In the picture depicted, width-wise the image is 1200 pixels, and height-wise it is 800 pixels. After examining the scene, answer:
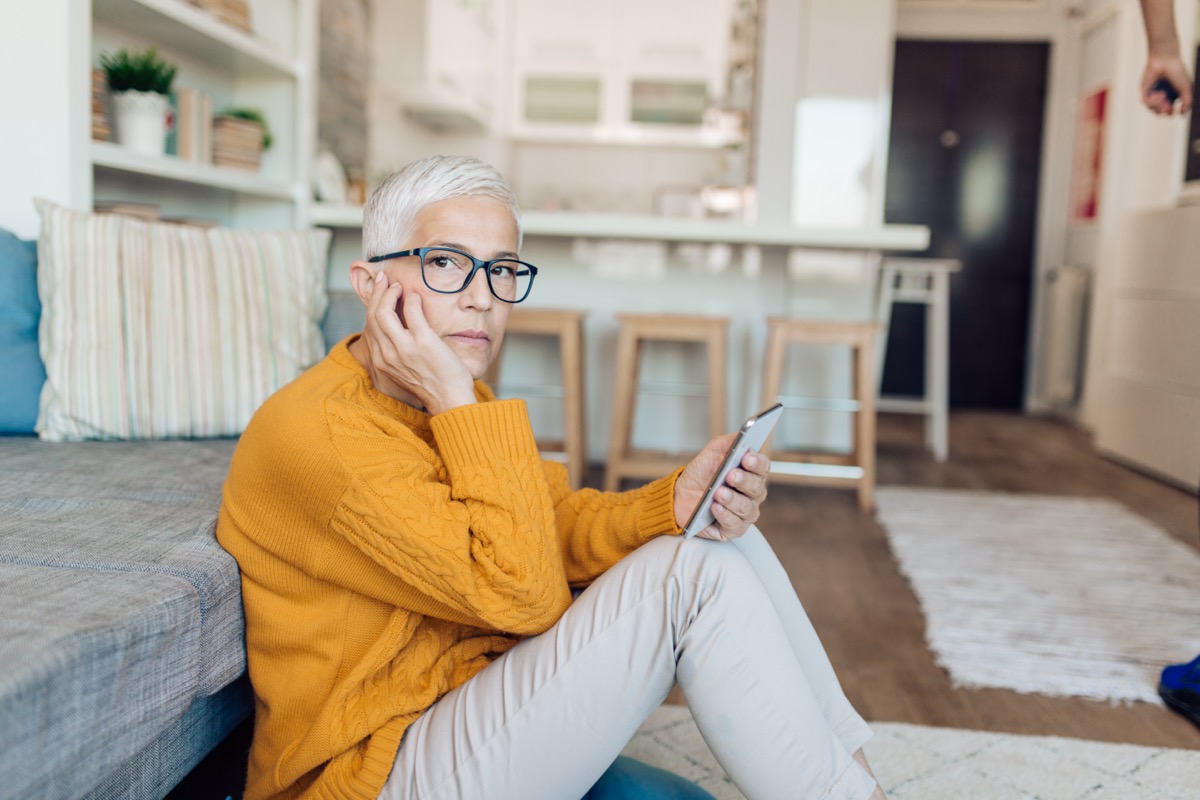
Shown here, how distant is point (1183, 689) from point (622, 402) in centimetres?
187

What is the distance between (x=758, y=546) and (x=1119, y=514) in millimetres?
2797

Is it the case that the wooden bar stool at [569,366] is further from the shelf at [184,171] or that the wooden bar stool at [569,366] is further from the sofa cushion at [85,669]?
the sofa cushion at [85,669]

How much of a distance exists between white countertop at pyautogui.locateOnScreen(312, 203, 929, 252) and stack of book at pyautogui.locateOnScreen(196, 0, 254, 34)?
638 millimetres

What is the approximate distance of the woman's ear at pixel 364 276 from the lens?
114 centimetres

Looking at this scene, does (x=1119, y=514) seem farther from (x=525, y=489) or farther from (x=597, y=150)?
(x=597, y=150)

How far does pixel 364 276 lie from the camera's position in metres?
1.14

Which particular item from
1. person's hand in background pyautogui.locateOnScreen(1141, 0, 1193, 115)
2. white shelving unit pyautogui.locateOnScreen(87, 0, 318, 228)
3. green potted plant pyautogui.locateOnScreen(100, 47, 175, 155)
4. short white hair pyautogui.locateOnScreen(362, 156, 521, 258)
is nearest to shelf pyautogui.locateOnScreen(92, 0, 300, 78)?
white shelving unit pyautogui.locateOnScreen(87, 0, 318, 228)

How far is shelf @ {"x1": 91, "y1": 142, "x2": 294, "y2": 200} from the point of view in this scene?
2373mm

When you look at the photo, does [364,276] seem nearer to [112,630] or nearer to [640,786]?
[112,630]

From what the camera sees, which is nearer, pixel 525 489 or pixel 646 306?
pixel 525 489

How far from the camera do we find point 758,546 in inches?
45.5

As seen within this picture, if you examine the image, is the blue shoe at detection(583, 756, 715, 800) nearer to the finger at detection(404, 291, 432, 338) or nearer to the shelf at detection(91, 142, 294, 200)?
the finger at detection(404, 291, 432, 338)

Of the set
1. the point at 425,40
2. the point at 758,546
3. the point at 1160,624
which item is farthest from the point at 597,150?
the point at 758,546

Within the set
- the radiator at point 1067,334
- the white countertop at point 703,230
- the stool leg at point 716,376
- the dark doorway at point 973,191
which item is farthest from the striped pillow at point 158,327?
the radiator at point 1067,334
